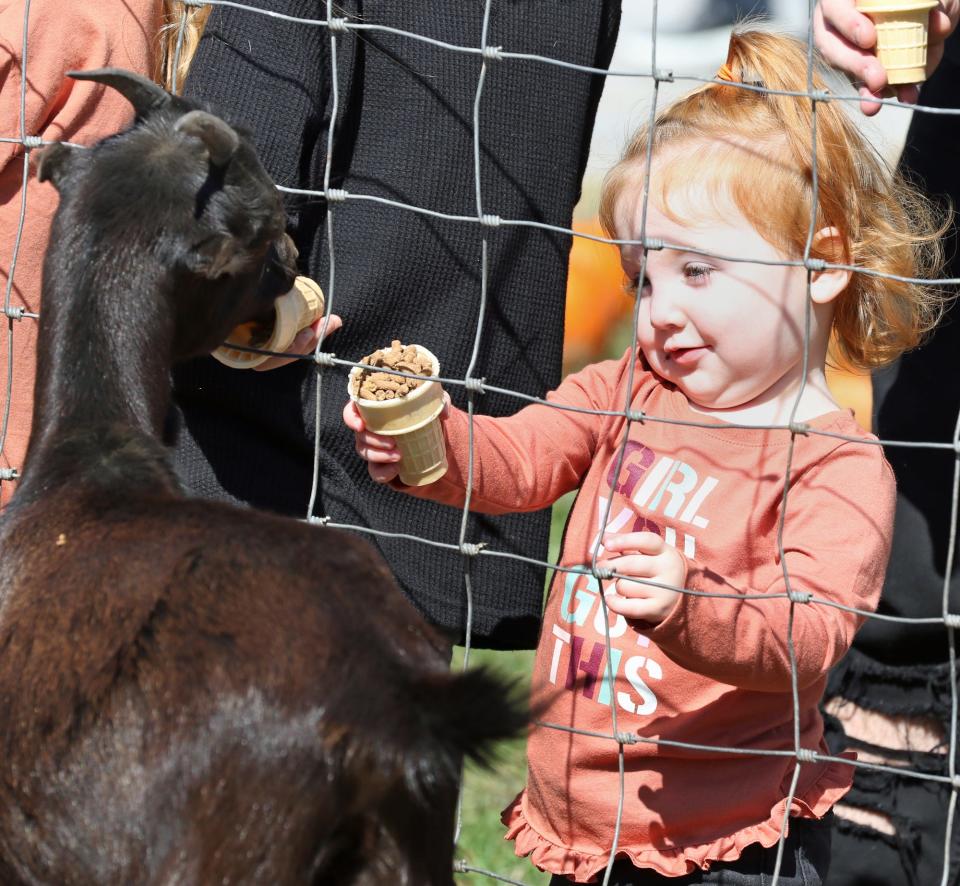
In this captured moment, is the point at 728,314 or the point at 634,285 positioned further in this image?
the point at 634,285

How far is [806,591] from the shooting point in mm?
2217

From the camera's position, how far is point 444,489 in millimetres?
2492

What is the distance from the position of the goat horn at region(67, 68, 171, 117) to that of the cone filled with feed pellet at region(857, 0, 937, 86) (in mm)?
1106

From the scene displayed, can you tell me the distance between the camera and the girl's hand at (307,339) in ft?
8.57

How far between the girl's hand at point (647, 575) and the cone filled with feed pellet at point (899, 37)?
84 cm

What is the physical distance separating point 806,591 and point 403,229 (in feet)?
3.40

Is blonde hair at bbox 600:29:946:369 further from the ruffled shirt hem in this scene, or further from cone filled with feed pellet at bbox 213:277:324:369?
the ruffled shirt hem

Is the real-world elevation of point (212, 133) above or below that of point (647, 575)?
above

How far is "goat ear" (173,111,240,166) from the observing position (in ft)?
6.78

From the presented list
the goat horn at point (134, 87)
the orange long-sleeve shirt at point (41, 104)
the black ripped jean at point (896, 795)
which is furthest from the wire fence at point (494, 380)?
the black ripped jean at point (896, 795)

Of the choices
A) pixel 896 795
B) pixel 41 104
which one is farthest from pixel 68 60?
pixel 896 795

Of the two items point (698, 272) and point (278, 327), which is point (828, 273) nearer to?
point (698, 272)

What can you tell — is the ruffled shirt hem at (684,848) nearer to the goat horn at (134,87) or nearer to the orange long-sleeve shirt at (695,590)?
the orange long-sleeve shirt at (695,590)

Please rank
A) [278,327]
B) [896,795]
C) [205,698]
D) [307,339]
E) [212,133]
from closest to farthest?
[205,698] → [212,133] → [278,327] → [307,339] → [896,795]
